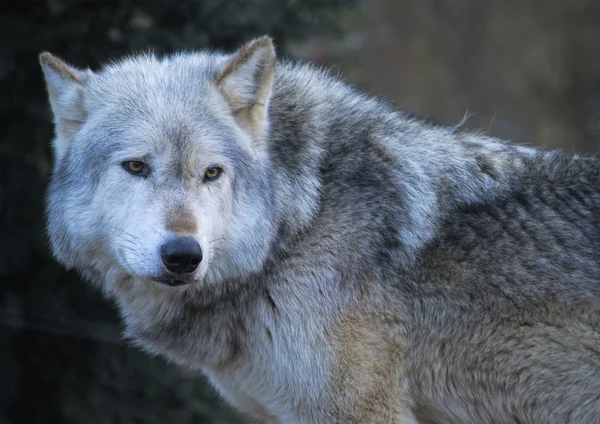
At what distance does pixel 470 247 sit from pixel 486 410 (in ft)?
2.54

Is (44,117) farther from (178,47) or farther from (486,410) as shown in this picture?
(486,410)

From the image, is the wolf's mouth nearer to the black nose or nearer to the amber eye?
the black nose

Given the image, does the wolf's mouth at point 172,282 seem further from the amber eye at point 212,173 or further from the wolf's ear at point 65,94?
the wolf's ear at point 65,94

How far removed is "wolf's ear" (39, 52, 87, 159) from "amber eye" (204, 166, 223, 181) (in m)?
0.72

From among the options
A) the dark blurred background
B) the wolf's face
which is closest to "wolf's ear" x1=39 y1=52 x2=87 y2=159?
the wolf's face

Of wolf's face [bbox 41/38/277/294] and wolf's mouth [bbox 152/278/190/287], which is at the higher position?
wolf's face [bbox 41/38/277/294]

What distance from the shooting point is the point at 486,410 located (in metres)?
3.93

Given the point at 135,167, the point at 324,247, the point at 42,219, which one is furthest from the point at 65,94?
the point at 42,219

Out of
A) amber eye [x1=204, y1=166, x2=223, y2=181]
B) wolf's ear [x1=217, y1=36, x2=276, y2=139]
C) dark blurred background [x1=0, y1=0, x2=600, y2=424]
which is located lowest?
dark blurred background [x1=0, y1=0, x2=600, y2=424]

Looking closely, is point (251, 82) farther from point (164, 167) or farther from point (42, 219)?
point (42, 219)

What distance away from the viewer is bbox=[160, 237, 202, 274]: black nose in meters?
3.52

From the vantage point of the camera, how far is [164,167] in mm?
3709

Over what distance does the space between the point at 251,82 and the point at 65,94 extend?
0.91 metres

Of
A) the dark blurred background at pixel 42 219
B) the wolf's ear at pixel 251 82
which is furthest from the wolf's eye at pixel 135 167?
the dark blurred background at pixel 42 219
